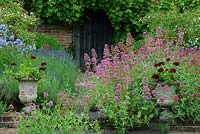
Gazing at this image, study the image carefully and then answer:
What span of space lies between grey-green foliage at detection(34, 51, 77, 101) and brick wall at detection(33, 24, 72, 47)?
4032 millimetres

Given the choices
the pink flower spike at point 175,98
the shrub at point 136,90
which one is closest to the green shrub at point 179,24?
the shrub at point 136,90

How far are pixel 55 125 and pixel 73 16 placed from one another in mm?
7773

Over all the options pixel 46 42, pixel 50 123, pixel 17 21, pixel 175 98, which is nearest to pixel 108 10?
pixel 46 42

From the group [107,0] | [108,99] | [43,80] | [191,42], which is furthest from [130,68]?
[107,0]

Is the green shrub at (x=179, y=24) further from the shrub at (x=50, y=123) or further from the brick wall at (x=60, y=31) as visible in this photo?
the shrub at (x=50, y=123)

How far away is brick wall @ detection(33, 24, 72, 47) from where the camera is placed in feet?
40.7

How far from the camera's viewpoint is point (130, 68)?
5781 millimetres

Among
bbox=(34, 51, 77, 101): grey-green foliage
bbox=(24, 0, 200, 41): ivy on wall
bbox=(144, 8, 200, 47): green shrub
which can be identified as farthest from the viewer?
bbox=(24, 0, 200, 41): ivy on wall

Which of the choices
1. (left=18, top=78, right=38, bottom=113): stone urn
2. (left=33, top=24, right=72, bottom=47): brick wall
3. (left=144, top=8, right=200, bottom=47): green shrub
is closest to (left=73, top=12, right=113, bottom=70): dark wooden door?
(left=33, top=24, right=72, bottom=47): brick wall

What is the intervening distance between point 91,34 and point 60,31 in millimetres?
945

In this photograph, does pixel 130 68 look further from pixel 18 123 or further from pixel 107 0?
pixel 107 0

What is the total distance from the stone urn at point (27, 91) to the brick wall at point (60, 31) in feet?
22.5

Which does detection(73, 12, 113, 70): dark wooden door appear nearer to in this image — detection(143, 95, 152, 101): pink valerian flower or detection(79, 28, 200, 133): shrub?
detection(79, 28, 200, 133): shrub

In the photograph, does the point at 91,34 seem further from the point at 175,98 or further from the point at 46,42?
the point at 175,98
